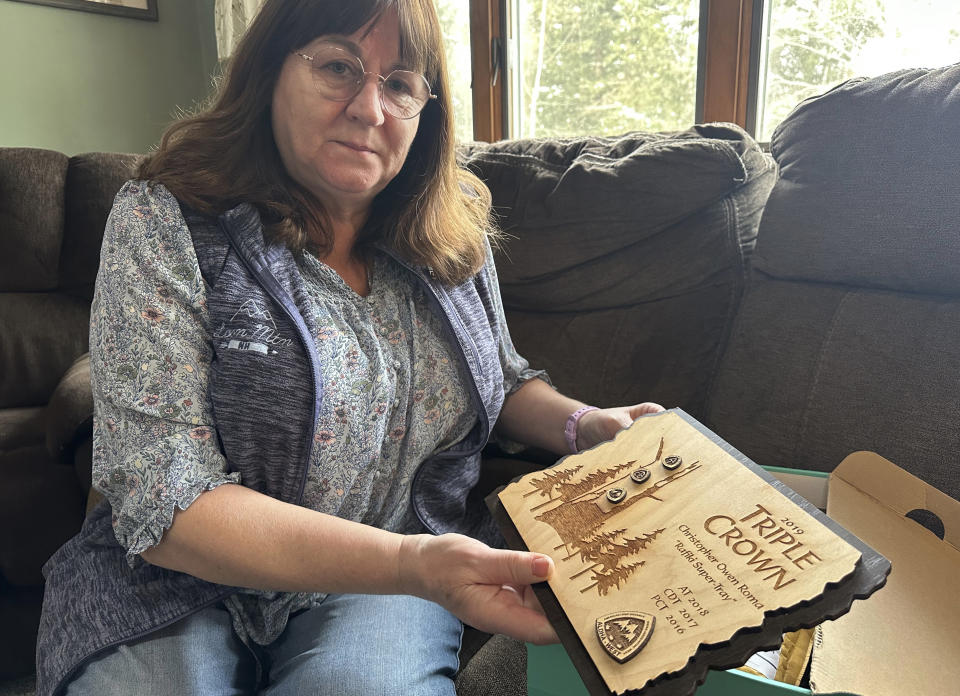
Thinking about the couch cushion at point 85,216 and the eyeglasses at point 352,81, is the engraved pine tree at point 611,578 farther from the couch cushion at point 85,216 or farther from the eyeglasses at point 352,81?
the couch cushion at point 85,216

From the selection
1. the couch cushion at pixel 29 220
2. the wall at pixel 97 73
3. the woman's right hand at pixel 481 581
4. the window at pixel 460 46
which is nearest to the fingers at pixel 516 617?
the woman's right hand at pixel 481 581

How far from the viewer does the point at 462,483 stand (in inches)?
42.9

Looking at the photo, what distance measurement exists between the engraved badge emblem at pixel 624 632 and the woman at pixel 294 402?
79 mm

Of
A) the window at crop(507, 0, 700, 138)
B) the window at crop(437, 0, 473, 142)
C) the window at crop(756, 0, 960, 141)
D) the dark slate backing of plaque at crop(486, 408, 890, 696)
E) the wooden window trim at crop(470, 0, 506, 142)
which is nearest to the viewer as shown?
the dark slate backing of plaque at crop(486, 408, 890, 696)

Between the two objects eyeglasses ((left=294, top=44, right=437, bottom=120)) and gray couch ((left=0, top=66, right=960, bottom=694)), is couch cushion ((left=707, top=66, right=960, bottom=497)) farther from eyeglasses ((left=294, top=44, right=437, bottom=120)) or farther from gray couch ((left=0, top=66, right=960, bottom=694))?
eyeglasses ((left=294, top=44, right=437, bottom=120))

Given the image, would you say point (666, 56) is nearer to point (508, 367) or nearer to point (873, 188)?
point (873, 188)

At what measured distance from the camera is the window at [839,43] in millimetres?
1740

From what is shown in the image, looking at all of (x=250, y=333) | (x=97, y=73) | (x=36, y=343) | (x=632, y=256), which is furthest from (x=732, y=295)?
(x=97, y=73)

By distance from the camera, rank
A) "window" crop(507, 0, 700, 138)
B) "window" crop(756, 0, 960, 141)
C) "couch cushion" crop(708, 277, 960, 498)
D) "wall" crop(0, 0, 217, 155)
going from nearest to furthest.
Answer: "couch cushion" crop(708, 277, 960, 498), "window" crop(756, 0, 960, 141), "window" crop(507, 0, 700, 138), "wall" crop(0, 0, 217, 155)

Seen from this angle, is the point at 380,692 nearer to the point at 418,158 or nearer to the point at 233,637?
the point at 233,637

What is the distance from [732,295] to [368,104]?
79 cm

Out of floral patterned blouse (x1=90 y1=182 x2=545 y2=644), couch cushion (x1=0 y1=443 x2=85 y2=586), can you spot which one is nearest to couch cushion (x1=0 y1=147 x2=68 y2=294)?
couch cushion (x1=0 y1=443 x2=85 y2=586)

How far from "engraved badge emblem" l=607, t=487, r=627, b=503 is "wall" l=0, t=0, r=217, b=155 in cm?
311

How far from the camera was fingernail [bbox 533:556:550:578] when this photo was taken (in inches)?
24.8
